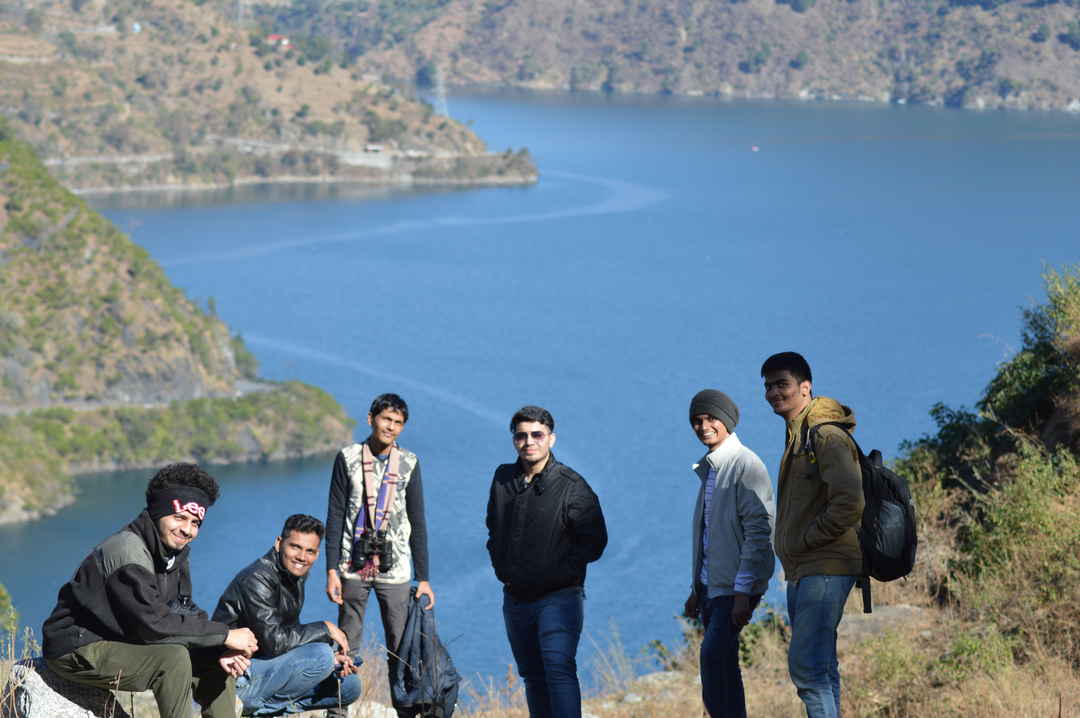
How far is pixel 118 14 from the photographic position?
153m

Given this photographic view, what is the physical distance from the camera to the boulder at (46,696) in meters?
5.41

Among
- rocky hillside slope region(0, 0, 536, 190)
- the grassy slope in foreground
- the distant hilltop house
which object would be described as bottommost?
the grassy slope in foreground

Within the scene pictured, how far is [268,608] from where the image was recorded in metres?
6.02

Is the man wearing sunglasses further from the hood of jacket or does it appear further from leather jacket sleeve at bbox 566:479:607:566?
the hood of jacket

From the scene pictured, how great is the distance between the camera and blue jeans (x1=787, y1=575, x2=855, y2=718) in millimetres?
5621

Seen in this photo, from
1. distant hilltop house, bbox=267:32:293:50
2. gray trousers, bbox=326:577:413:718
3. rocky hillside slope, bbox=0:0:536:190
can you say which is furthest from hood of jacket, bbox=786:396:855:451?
distant hilltop house, bbox=267:32:293:50

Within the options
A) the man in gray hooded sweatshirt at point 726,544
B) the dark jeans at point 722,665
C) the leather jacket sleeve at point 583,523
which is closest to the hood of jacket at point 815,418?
the man in gray hooded sweatshirt at point 726,544

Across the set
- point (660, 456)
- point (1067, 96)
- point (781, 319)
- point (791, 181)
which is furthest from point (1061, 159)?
point (660, 456)

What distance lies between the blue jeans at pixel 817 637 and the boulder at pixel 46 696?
2431 mm

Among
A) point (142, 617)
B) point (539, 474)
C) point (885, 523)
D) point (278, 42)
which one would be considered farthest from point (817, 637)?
point (278, 42)

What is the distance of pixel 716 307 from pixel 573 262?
1652 cm

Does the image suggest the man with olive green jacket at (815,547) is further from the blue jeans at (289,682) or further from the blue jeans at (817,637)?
the blue jeans at (289,682)

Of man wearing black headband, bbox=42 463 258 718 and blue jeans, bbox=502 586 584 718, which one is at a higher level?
man wearing black headband, bbox=42 463 258 718

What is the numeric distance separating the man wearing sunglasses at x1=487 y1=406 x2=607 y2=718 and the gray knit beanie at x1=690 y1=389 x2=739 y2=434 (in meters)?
0.54
